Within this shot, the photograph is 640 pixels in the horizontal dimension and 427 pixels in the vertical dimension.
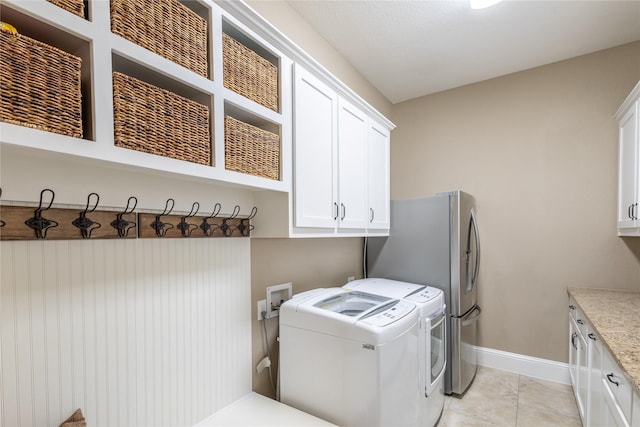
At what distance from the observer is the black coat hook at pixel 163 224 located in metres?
1.25

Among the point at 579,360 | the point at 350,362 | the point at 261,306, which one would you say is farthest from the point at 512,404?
the point at 261,306

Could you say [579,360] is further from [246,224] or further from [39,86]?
[39,86]

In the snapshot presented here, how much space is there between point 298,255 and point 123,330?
1151 millimetres

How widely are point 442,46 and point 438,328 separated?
7.29 ft

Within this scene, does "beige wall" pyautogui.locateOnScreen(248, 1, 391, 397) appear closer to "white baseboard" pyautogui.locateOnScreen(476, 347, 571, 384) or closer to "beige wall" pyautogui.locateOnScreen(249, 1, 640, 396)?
"beige wall" pyautogui.locateOnScreen(249, 1, 640, 396)

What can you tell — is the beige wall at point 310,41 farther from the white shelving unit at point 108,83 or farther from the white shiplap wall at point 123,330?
the white shiplap wall at point 123,330

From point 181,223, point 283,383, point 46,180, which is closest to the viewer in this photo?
point 46,180

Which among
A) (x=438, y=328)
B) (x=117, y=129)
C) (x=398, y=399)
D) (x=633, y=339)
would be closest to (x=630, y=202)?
(x=633, y=339)

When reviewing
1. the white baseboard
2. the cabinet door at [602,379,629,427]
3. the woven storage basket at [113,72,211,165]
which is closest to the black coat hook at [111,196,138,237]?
the woven storage basket at [113,72,211,165]

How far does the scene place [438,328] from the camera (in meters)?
2.13

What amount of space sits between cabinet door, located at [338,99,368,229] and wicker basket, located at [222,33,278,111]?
61 centimetres

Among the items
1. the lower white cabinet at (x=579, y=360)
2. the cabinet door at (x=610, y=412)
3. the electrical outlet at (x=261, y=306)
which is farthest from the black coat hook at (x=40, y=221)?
the lower white cabinet at (x=579, y=360)

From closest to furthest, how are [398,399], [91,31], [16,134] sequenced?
[16,134], [91,31], [398,399]

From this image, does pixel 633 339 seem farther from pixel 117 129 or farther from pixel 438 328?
pixel 117 129
